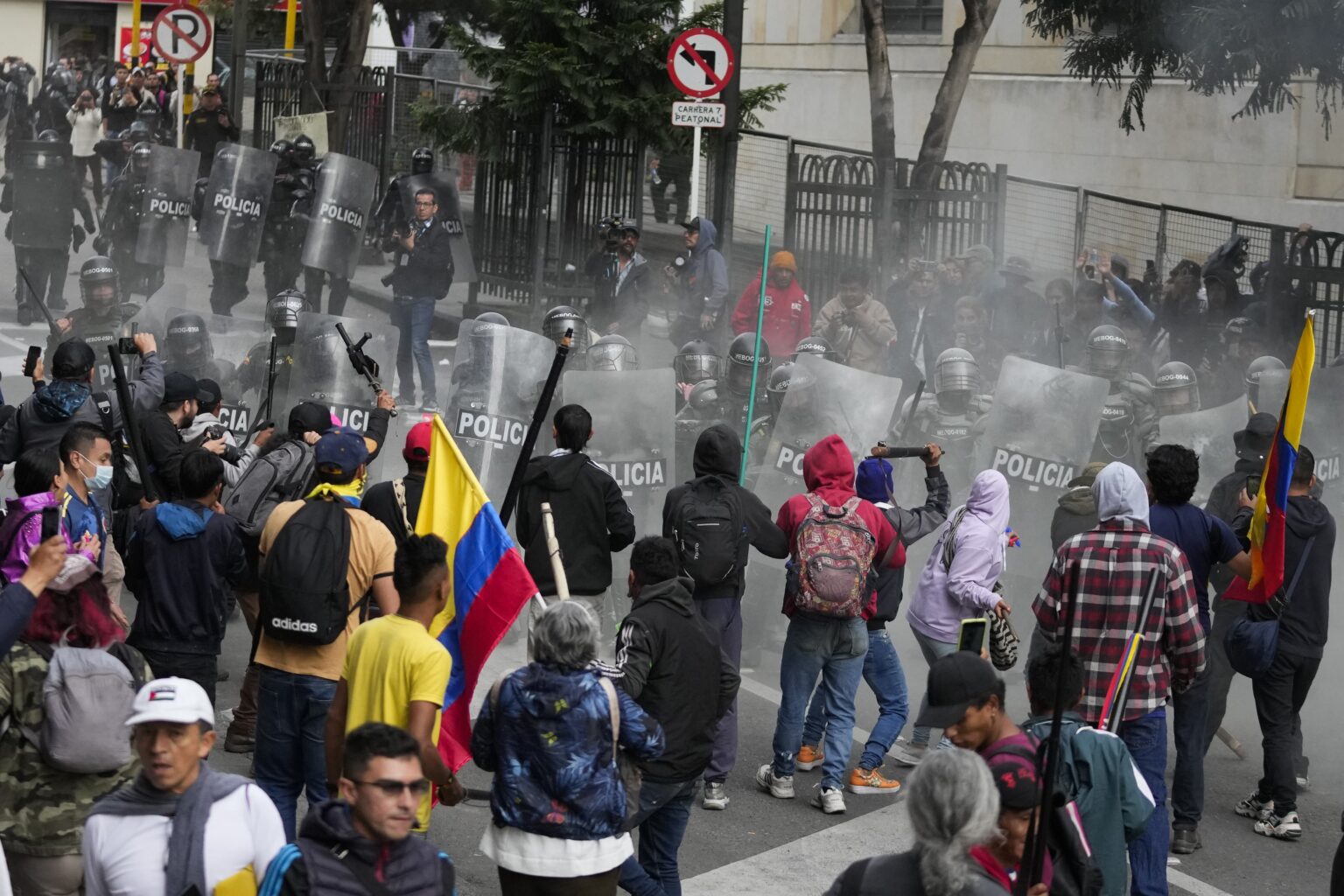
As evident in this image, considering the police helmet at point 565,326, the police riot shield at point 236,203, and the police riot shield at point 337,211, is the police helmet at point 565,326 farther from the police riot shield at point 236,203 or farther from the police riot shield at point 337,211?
the police riot shield at point 236,203

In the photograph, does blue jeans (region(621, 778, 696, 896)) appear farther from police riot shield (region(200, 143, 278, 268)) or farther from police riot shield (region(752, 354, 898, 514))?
police riot shield (region(200, 143, 278, 268))

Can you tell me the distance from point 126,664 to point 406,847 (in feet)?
4.57

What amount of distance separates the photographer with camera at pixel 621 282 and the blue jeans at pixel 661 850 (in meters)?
9.73

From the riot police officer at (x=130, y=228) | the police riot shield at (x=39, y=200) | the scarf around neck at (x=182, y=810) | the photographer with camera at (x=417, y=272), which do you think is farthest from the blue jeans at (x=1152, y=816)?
the police riot shield at (x=39, y=200)

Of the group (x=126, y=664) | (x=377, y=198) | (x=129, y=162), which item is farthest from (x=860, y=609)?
(x=377, y=198)

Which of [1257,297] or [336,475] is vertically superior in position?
[1257,297]

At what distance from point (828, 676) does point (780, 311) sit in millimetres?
6822

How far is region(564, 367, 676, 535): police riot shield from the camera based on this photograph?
371 inches

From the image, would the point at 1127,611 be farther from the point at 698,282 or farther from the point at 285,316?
the point at 698,282

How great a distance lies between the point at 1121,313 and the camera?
46.3ft

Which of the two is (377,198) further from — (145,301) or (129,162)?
(145,301)

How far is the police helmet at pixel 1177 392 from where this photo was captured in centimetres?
1048

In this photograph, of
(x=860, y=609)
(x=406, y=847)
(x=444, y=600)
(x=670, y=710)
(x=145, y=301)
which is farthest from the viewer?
(x=145, y=301)

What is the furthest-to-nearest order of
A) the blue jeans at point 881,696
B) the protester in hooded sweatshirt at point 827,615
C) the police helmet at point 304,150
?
the police helmet at point 304,150
the blue jeans at point 881,696
the protester in hooded sweatshirt at point 827,615
